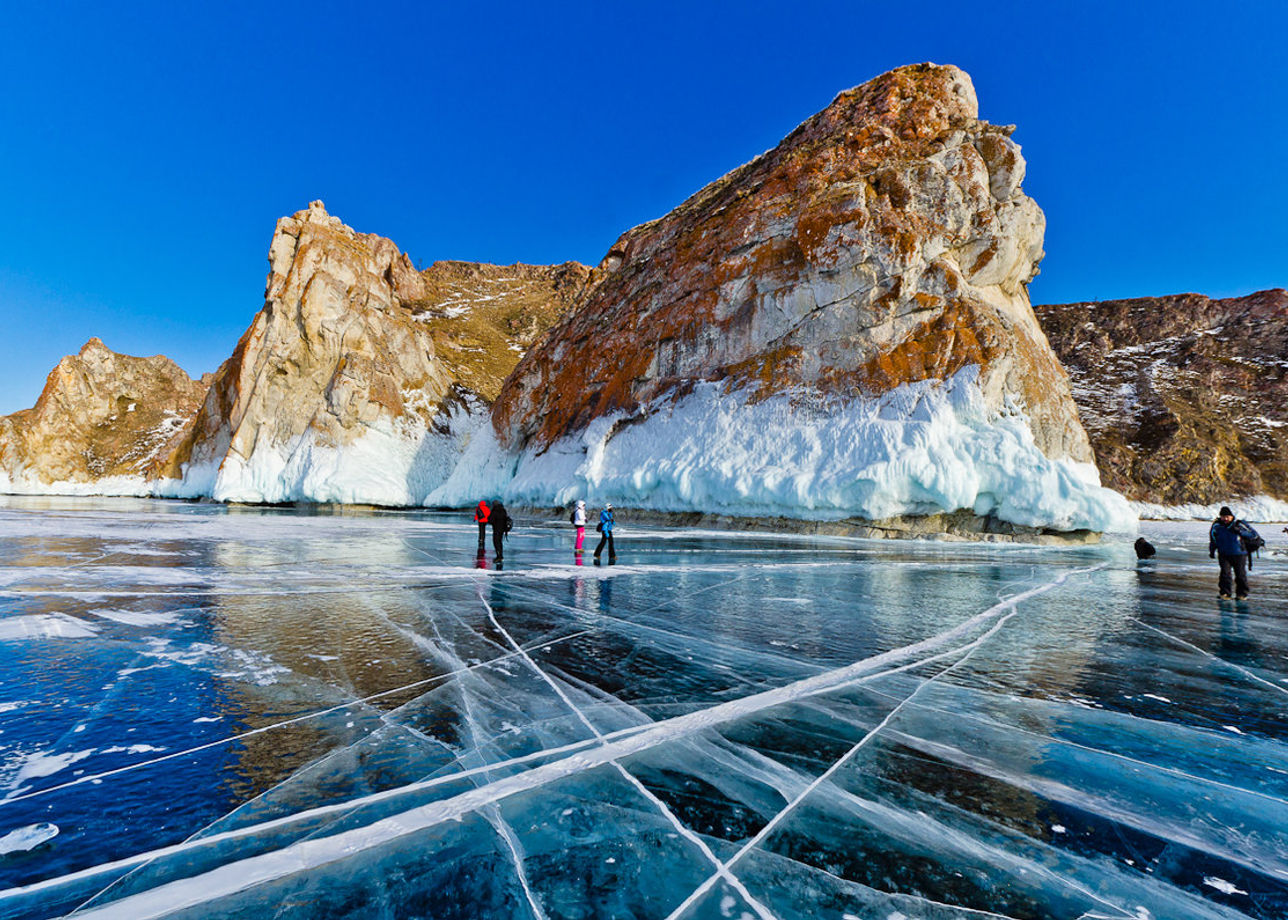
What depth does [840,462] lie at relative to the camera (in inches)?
1029

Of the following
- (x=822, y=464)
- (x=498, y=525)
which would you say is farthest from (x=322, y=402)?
(x=498, y=525)

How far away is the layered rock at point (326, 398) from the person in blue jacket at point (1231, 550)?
160 feet

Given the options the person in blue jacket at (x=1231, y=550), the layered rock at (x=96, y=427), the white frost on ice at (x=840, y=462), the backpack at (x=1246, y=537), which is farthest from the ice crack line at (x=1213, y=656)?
the layered rock at (x=96, y=427)

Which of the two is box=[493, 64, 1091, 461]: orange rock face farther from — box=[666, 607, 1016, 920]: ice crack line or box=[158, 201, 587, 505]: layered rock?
box=[666, 607, 1016, 920]: ice crack line

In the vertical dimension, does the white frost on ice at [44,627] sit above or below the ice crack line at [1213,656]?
below

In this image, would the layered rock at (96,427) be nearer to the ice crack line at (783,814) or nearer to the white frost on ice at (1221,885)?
the ice crack line at (783,814)

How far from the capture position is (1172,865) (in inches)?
99.3

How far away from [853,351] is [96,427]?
11391 cm

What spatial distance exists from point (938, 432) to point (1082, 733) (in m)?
23.3

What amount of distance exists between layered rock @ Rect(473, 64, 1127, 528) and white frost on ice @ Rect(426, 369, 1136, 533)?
91 millimetres

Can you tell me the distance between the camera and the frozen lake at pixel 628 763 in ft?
7.50

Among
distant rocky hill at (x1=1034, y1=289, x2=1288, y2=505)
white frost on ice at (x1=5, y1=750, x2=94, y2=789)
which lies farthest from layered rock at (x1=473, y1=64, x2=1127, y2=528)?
distant rocky hill at (x1=1034, y1=289, x2=1288, y2=505)

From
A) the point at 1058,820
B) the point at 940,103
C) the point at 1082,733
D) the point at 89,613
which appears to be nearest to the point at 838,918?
the point at 1058,820

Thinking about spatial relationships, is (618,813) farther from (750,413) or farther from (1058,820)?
(750,413)
